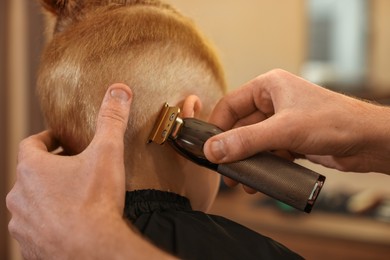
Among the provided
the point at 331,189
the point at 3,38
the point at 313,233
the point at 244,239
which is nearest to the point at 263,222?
the point at 313,233

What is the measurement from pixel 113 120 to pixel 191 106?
0.57 ft

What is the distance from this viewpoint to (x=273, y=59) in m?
2.36

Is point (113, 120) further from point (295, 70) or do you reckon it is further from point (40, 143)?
point (295, 70)

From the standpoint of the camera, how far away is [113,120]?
688 millimetres

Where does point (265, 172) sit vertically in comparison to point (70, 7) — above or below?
below

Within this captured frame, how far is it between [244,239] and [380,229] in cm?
108

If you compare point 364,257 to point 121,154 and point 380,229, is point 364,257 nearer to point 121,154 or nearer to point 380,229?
point 380,229

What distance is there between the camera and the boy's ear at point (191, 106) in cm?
80

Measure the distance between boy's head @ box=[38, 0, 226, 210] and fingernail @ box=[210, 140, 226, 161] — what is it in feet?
0.37

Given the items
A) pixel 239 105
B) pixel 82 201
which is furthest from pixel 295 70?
pixel 82 201

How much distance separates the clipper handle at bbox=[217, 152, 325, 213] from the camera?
2.33 feet

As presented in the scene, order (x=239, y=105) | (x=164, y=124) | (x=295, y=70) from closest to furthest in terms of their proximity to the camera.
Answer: (x=164, y=124) → (x=239, y=105) → (x=295, y=70)

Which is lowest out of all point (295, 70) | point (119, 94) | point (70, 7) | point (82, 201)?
point (295, 70)

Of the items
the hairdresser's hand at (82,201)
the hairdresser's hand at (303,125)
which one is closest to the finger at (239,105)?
the hairdresser's hand at (303,125)
